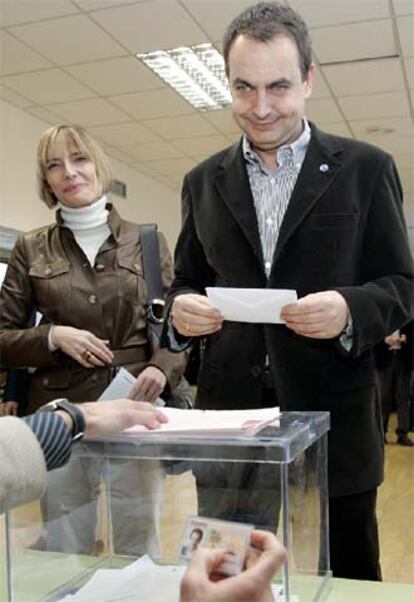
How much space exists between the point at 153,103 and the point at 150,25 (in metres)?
1.44

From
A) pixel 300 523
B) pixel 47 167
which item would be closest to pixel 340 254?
pixel 300 523

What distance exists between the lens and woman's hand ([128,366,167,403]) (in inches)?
56.4

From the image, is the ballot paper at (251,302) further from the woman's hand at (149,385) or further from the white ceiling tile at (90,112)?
the white ceiling tile at (90,112)

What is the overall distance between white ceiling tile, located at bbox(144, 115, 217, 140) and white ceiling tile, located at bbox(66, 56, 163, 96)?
80 centimetres

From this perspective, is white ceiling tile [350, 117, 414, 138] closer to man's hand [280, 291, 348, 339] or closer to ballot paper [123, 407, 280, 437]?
man's hand [280, 291, 348, 339]

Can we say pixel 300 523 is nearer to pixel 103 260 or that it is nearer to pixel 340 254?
pixel 340 254

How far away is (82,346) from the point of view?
163 centimetres

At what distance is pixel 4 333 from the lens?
1772 mm

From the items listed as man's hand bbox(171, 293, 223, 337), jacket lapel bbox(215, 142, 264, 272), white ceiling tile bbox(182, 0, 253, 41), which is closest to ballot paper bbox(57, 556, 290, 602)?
man's hand bbox(171, 293, 223, 337)

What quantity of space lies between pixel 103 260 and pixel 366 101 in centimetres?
409

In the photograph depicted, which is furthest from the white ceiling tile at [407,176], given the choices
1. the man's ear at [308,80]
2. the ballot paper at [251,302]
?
the ballot paper at [251,302]

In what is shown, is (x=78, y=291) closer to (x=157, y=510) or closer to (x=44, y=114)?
(x=157, y=510)

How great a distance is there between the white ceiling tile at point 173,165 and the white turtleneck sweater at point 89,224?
5431mm

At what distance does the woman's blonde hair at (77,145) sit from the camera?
71.7 inches
